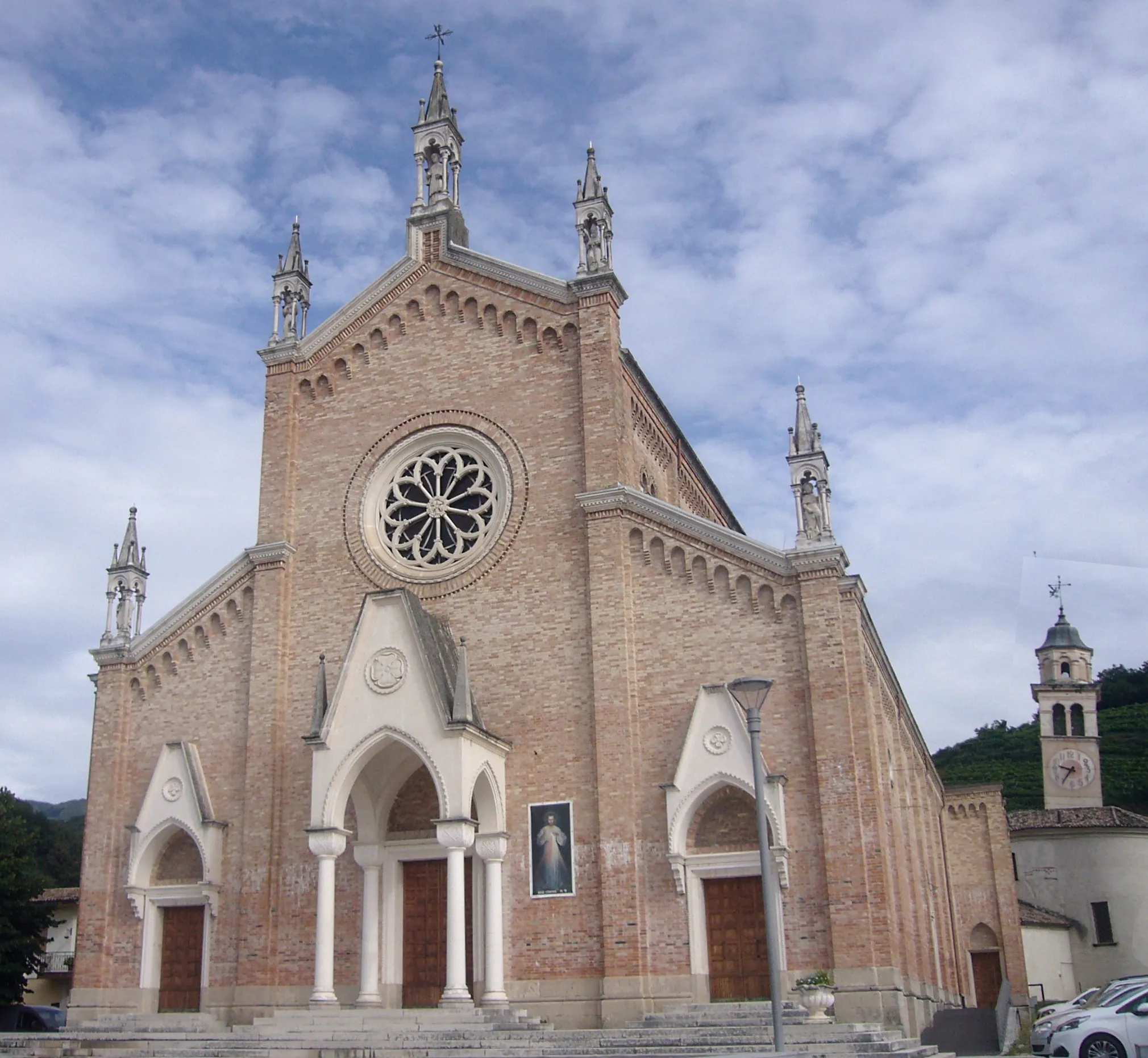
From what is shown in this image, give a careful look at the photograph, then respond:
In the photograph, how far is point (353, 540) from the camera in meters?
25.3

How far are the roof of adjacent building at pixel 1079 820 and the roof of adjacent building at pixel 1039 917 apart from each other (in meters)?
3.06

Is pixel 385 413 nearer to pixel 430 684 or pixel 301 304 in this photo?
pixel 301 304

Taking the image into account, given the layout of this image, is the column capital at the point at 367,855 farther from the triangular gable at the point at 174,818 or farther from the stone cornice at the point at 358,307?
the stone cornice at the point at 358,307

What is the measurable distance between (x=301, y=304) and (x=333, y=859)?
1289cm

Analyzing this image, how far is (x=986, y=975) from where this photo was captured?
124 ft

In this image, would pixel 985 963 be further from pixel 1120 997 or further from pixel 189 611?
pixel 189 611

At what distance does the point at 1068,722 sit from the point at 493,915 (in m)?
48.3

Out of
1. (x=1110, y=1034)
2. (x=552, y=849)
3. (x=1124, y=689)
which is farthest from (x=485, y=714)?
(x=1124, y=689)

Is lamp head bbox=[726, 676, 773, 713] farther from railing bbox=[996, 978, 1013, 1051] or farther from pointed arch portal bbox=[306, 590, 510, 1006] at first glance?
railing bbox=[996, 978, 1013, 1051]

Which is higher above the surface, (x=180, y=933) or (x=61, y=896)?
(x=61, y=896)

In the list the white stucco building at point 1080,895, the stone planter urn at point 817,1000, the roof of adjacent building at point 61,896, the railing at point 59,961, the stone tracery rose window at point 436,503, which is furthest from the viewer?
the white stucco building at point 1080,895

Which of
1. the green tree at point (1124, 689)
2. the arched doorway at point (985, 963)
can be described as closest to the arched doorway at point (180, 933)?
the arched doorway at point (985, 963)

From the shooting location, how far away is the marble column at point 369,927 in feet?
70.6

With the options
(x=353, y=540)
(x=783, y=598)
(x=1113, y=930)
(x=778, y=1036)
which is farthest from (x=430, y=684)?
(x=1113, y=930)
